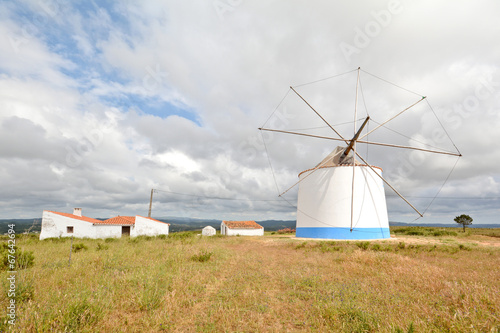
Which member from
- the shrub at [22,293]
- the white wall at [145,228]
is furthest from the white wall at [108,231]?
the shrub at [22,293]

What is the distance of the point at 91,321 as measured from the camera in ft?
14.4

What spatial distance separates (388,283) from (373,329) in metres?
3.74

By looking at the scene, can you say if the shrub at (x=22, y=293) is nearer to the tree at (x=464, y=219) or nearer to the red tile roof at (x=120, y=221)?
the red tile roof at (x=120, y=221)

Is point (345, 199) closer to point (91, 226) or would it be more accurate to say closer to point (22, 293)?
point (22, 293)

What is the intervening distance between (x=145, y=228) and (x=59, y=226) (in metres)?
10.8

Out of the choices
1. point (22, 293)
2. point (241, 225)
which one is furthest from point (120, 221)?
point (22, 293)

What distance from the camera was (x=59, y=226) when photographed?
31422 mm

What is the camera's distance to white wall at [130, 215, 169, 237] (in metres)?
36.0

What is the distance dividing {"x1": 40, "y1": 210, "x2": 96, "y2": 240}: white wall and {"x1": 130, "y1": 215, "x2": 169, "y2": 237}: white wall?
19.6ft

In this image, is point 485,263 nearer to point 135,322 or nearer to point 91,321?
point 135,322

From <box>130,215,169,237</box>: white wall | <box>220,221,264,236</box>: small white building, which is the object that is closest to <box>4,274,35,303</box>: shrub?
<box>130,215,169,237</box>: white wall

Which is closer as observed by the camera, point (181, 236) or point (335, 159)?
point (335, 159)

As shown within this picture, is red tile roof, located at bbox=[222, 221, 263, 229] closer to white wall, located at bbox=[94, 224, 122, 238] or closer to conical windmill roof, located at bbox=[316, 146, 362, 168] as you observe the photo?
white wall, located at bbox=[94, 224, 122, 238]

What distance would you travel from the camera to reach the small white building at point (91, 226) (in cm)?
3112
